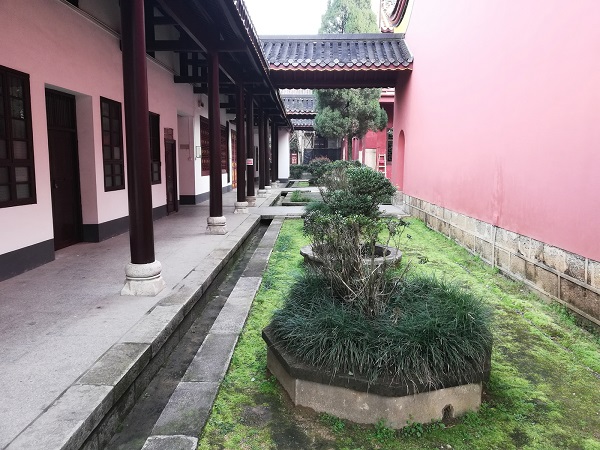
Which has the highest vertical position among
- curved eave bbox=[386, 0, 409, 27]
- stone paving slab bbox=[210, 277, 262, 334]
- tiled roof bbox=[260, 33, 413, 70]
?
curved eave bbox=[386, 0, 409, 27]

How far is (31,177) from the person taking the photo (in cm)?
565

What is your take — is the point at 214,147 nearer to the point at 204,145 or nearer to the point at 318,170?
the point at 204,145

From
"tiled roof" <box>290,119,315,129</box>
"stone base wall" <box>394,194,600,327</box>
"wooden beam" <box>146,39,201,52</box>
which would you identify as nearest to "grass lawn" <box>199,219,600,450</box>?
"stone base wall" <box>394,194,600,327</box>

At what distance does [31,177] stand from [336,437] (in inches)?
195

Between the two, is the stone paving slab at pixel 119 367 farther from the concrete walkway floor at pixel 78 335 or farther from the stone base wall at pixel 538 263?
the stone base wall at pixel 538 263

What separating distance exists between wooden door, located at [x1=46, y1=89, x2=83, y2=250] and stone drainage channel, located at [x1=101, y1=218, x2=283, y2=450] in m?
2.92

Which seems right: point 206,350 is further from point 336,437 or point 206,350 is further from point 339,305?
point 336,437

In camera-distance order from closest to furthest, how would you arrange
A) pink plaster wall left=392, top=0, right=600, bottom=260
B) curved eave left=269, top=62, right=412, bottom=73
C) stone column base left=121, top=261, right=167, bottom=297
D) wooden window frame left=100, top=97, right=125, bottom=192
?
pink plaster wall left=392, top=0, right=600, bottom=260 → stone column base left=121, top=261, right=167, bottom=297 → wooden window frame left=100, top=97, right=125, bottom=192 → curved eave left=269, top=62, right=412, bottom=73

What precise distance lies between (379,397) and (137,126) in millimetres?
3406

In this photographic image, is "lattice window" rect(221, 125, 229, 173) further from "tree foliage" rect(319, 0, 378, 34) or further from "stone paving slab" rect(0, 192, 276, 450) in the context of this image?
"stone paving slab" rect(0, 192, 276, 450)

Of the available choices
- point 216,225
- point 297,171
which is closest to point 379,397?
point 216,225

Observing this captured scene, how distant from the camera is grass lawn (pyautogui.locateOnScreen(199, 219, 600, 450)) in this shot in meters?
2.57

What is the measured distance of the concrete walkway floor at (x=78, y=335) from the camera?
2.42m

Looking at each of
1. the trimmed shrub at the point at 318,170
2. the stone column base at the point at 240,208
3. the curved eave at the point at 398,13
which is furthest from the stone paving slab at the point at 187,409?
the trimmed shrub at the point at 318,170
